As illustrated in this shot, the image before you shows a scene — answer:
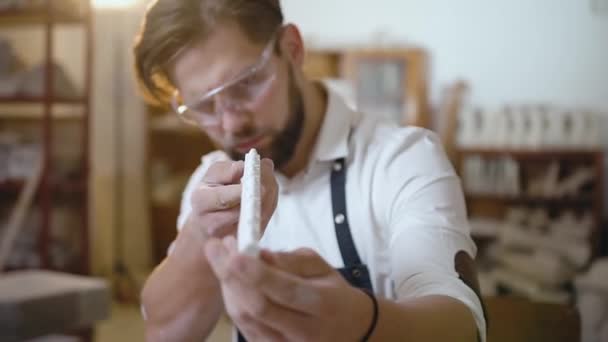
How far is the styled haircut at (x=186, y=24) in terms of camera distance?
0.96 m

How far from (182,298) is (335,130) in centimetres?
44

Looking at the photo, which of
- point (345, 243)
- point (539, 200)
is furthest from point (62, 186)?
point (539, 200)

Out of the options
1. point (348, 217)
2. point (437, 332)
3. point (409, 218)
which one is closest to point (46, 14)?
point (348, 217)

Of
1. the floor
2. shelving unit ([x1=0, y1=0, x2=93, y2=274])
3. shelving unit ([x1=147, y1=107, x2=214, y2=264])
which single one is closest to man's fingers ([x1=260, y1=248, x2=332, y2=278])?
the floor

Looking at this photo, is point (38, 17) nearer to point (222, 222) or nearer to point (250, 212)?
point (222, 222)

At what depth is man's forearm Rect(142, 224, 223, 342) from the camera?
76cm

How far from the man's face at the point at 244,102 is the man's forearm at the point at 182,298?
11.8 inches

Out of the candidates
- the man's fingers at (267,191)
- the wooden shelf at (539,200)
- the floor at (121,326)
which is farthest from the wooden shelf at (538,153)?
the man's fingers at (267,191)

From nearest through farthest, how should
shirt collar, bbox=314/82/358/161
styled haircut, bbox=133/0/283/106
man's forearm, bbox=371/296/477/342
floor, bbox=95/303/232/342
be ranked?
1. man's forearm, bbox=371/296/477/342
2. styled haircut, bbox=133/0/283/106
3. shirt collar, bbox=314/82/358/161
4. floor, bbox=95/303/232/342

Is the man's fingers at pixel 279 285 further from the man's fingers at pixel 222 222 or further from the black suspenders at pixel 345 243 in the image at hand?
the black suspenders at pixel 345 243

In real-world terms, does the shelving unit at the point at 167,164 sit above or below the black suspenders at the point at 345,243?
below

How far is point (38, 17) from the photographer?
2678 mm

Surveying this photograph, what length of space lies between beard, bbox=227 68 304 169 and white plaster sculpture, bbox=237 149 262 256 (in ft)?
1.57

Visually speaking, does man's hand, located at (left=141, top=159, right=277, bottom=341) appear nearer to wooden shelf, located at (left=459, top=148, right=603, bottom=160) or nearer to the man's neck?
the man's neck
